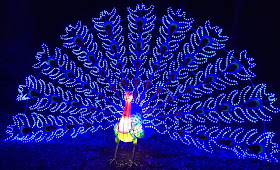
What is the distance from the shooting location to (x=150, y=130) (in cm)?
263

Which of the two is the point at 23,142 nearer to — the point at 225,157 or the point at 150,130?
the point at 150,130

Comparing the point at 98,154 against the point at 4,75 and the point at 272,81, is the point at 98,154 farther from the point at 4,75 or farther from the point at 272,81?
the point at 272,81

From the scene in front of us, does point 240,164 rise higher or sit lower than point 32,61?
lower

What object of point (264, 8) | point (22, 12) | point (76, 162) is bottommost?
point (76, 162)

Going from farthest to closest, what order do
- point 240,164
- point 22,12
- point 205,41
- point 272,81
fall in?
1. point 272,81
2. point 22,12
3. point 240,164
4. point 205,41

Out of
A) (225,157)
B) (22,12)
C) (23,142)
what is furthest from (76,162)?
(22,12)

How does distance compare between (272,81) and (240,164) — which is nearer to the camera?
(240,164)

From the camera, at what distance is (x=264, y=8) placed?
457 centimetres

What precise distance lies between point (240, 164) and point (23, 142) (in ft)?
8.65

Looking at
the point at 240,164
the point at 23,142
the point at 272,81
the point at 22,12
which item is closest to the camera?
the point at 240,164

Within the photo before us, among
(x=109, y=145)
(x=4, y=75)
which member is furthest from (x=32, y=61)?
(x=109, y=145)

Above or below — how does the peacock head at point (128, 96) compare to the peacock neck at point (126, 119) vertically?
above

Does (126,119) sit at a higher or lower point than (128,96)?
lower

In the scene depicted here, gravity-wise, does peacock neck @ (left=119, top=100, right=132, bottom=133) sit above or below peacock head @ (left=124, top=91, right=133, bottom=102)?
below
